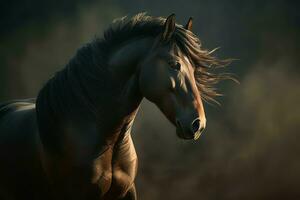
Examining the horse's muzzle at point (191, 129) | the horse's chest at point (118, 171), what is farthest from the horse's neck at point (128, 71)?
the horse's muzzle at point (191, 129)

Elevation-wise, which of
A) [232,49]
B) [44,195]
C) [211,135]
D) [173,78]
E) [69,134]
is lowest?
[211,135]

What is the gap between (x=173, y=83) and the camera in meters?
1.86

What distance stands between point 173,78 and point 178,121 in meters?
0.16

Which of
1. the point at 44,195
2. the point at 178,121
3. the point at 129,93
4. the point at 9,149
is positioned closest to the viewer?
the point at 178,121

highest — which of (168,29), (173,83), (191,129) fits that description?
(168,29)

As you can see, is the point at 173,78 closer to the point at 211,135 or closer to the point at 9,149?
the point at 9,149

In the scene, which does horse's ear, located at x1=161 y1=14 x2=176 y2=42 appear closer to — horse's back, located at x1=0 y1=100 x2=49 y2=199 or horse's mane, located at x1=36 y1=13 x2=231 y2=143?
horse's mane, located at x1=36 y1=13 x2=231 y2=143

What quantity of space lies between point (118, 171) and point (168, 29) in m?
0.59

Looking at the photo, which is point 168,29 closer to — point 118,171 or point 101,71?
point 101,71

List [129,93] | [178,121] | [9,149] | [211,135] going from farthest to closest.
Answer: [211,135] → [9,149] → [129,93] → [178,121]

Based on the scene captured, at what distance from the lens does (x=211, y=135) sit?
421 cm

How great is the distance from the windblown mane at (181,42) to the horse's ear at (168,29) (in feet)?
0.09

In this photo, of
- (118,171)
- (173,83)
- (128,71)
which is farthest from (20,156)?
(173,83)

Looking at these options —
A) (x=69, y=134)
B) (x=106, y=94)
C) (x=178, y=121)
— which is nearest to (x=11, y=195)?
(x=69, y=134)
